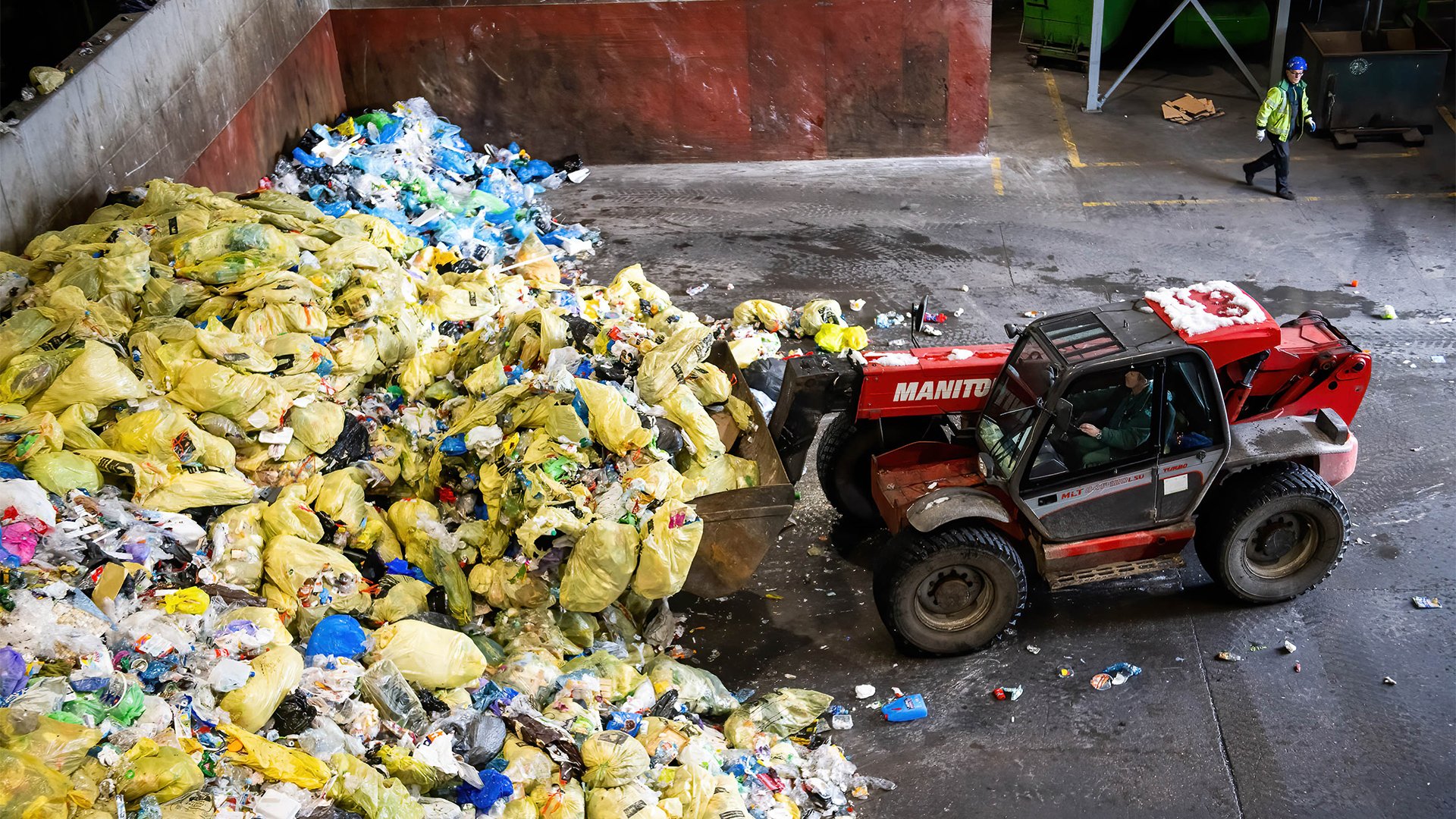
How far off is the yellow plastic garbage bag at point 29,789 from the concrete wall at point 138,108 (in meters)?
4.41

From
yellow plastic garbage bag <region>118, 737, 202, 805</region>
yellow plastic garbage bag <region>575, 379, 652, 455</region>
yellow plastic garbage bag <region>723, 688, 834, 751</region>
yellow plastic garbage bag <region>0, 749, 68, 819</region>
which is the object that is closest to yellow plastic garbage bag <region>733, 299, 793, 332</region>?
yellow plastic garbage bag <region>575, 379, 652, 455</region>

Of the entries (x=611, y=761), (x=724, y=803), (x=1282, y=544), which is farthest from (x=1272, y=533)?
(x=611, y=761)

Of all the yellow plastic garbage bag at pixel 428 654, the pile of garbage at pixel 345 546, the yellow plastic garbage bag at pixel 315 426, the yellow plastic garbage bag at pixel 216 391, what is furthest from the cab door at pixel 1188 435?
the yellow plastic garbage bag at pixel 216 391

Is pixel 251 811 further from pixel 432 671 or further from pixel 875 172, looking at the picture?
pixel 875 172

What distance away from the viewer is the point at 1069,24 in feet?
48.1

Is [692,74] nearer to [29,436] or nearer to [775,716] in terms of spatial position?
[29,436]

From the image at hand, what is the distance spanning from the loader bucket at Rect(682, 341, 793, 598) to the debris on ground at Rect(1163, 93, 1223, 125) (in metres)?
9.26

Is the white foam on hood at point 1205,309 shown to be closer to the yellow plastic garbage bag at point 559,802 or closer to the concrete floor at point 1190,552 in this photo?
the concrete floor at point 1190,552

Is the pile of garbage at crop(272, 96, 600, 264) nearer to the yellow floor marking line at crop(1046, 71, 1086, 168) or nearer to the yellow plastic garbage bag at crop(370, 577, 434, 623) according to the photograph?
the yellow plastic garbage bag at crop(370, 577, 434, 623)

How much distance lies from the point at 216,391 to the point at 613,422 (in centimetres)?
204

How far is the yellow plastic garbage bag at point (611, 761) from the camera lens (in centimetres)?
491

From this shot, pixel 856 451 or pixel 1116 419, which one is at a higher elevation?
pixel 1116 419

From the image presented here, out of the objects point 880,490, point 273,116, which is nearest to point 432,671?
point 880,490

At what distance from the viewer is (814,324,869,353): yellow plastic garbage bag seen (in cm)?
893
